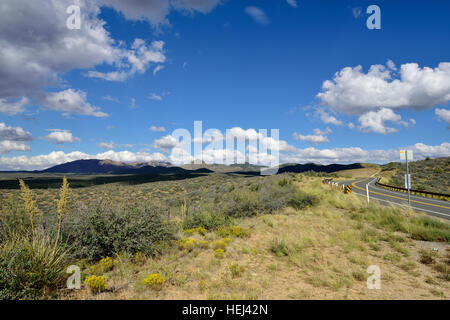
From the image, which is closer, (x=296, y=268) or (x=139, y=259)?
(x=296, y=268)

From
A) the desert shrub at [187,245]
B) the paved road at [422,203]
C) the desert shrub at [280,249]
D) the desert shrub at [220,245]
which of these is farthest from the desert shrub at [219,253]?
the paved road at [422,203]

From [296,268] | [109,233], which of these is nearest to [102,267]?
[109,233]

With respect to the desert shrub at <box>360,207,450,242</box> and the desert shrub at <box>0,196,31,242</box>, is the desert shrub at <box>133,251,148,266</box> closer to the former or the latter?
the desert shrub at <box>0,196,31,242</box>

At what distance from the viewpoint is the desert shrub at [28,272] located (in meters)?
4.01

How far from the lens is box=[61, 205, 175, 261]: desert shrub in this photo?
638 centimetres

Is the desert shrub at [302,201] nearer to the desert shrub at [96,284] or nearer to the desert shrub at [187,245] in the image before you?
the desert shrub at [187,245]

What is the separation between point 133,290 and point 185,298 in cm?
119

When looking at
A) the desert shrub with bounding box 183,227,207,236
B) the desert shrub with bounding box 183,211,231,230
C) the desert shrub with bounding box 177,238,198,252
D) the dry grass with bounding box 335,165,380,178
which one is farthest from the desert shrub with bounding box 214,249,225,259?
the dry grass with bounding box 335,165,380,178

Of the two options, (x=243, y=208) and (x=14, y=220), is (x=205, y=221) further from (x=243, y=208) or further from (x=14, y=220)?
(x=14, y=220)

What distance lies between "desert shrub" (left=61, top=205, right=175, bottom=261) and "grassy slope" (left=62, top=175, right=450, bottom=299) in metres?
0.49

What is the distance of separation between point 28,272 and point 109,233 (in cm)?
225

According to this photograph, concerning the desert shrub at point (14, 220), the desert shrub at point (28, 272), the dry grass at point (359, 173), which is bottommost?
the dry grass at point (359, 173)

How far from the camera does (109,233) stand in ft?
21.5

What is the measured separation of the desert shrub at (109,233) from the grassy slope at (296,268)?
0.49 meters
